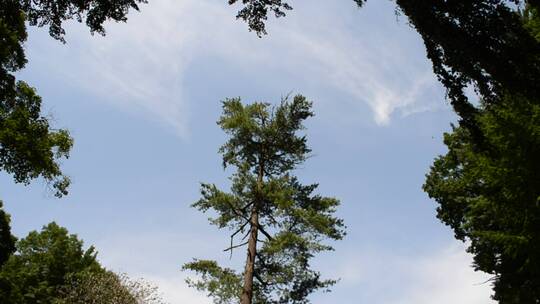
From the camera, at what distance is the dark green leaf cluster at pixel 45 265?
3359 centimetres

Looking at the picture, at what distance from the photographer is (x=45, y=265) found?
3541 centimetres

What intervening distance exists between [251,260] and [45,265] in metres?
25.9

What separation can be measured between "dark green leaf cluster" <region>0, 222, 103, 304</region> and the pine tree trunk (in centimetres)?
2150

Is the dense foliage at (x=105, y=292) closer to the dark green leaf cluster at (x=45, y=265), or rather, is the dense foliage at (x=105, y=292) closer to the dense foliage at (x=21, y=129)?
the dark green leaf cluster at (x=45, y=265)

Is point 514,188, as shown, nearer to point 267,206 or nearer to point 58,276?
point 267,206

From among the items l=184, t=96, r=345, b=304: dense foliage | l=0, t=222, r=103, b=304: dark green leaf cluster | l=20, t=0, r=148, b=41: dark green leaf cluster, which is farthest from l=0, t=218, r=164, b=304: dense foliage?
l=20, t=0, r=148, b=41: dark green leaf cluster

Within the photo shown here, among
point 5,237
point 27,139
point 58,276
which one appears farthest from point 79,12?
point 58,276

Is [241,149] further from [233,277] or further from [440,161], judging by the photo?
[440,161]

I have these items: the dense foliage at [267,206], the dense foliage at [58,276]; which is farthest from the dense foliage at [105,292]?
the dense foliage at [267,206]

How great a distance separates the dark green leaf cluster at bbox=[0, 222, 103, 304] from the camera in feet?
110

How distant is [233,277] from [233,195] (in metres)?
3.37

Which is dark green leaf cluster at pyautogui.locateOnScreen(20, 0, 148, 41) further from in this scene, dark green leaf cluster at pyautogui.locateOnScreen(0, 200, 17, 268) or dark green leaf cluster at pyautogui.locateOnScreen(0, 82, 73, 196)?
dark green leaf cluster at pyautogui.locateOnScreen(0, 200, 17, 268)

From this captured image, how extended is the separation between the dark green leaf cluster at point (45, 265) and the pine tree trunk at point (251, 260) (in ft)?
70.5

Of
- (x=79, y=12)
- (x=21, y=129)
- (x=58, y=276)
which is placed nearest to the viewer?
(x=79, y=12)
